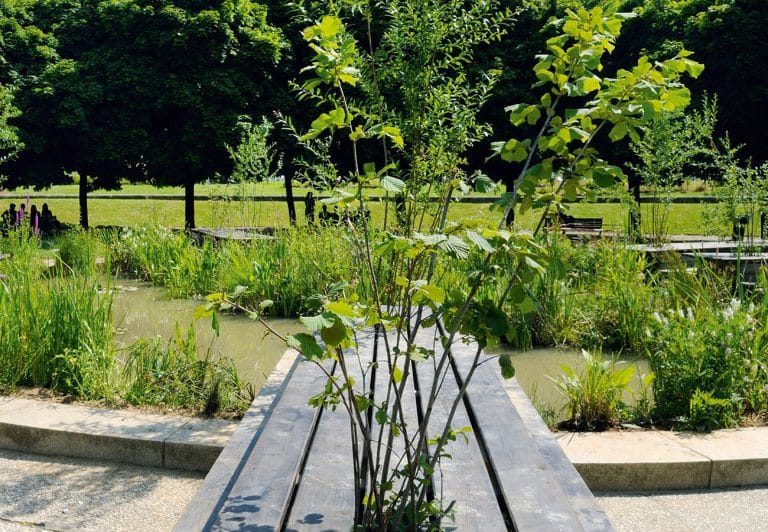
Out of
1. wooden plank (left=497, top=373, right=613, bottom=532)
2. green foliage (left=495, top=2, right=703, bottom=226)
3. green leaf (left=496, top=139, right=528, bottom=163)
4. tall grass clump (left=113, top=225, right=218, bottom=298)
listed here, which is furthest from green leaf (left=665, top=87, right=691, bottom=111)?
tall grass clump (left=113, top=225, right=218, bottom=298)

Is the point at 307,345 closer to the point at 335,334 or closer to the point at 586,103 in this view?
the point at 335,334

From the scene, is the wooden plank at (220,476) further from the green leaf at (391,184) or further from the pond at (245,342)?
the pond at (245,342)

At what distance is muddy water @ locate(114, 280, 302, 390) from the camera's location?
5861mm

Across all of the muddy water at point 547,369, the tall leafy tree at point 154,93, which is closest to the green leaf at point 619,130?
the muddy water at point 547,369

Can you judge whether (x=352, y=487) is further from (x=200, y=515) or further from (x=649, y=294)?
(x=649, y=294)

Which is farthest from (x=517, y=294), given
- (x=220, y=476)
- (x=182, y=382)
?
(x=182, y=382)

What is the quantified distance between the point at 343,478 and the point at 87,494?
1.93 m

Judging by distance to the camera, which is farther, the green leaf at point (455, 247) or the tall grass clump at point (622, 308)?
the tall grass clump at point (622, 308)

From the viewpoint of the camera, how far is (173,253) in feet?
32.0

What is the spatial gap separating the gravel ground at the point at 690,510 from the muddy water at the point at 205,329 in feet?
8.21

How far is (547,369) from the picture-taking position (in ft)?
18.7

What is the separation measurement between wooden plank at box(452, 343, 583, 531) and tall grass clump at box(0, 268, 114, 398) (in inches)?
104

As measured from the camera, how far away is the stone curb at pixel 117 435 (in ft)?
12.4

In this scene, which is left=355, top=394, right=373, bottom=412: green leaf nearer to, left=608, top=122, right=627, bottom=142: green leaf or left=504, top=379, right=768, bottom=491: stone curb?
left=608, top=122, right=627, bottom=142: green leaf
